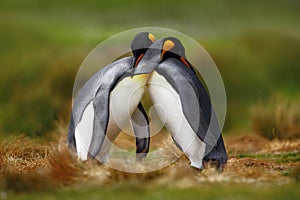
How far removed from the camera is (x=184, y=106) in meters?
6.52

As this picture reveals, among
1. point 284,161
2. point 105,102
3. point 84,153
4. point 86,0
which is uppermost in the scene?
point 105,102

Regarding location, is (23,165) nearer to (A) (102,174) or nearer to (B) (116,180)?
(A) (102,174)

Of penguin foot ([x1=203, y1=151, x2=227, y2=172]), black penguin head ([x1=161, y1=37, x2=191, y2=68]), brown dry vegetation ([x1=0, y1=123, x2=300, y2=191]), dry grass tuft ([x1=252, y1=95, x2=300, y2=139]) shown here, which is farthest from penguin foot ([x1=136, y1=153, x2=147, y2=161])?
dry grass tuft ([x1=252, y1=95, x2=300, y2=139])

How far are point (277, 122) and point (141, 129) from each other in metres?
4.09

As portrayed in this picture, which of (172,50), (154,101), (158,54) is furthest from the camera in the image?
(172,50)

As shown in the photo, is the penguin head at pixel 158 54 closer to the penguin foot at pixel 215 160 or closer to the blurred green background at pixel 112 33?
the penguin foot at pixel 215 160

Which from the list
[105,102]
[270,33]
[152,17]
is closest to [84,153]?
[105,102]

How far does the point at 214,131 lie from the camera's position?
6793mm

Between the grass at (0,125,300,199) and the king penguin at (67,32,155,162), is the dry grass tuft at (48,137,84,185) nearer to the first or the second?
the grass at (0,125,300,199)

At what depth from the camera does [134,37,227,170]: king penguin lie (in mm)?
6570

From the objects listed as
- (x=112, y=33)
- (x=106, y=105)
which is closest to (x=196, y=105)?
(x=106, y=105)

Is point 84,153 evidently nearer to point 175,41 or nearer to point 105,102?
point 105,102

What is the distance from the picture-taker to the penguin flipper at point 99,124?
21.7ft

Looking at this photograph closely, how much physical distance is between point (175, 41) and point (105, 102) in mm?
937
